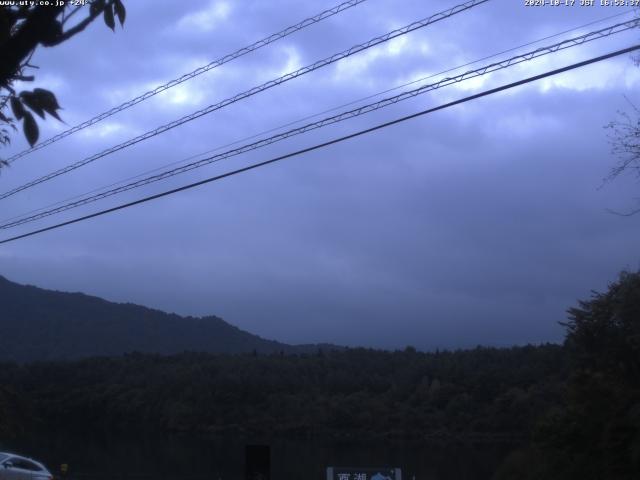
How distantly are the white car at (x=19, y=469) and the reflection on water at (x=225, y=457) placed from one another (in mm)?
5972

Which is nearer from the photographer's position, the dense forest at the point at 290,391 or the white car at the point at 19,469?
the white car at the point at 19,469

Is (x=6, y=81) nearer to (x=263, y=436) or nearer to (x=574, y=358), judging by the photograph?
(x=574, y=358)

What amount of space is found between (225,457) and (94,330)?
95.8m

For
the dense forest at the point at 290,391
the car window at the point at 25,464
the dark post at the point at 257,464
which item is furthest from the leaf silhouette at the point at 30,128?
the dense forest at the point at 290,391

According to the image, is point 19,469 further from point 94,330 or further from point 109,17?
point 94,330

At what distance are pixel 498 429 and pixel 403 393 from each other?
47.8ft

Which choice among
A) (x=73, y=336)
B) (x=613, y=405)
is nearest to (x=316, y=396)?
(x=613, y=405)

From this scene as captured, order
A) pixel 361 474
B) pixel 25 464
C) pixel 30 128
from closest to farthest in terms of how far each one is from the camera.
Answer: pixel 30 128 → pixel 361 474 → pixel 25 464

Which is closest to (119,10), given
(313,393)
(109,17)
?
(109,17)

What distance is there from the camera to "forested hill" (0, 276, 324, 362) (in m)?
119

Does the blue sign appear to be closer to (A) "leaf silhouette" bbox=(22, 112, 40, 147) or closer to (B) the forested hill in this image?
(A) "leaf silhouette" bbox=(22, 112, 40, 147)

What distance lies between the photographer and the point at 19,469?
25531 millimetres

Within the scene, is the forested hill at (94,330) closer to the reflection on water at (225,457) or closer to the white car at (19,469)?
the reflection on water at (225,457)

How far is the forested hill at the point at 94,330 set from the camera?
11906cm
